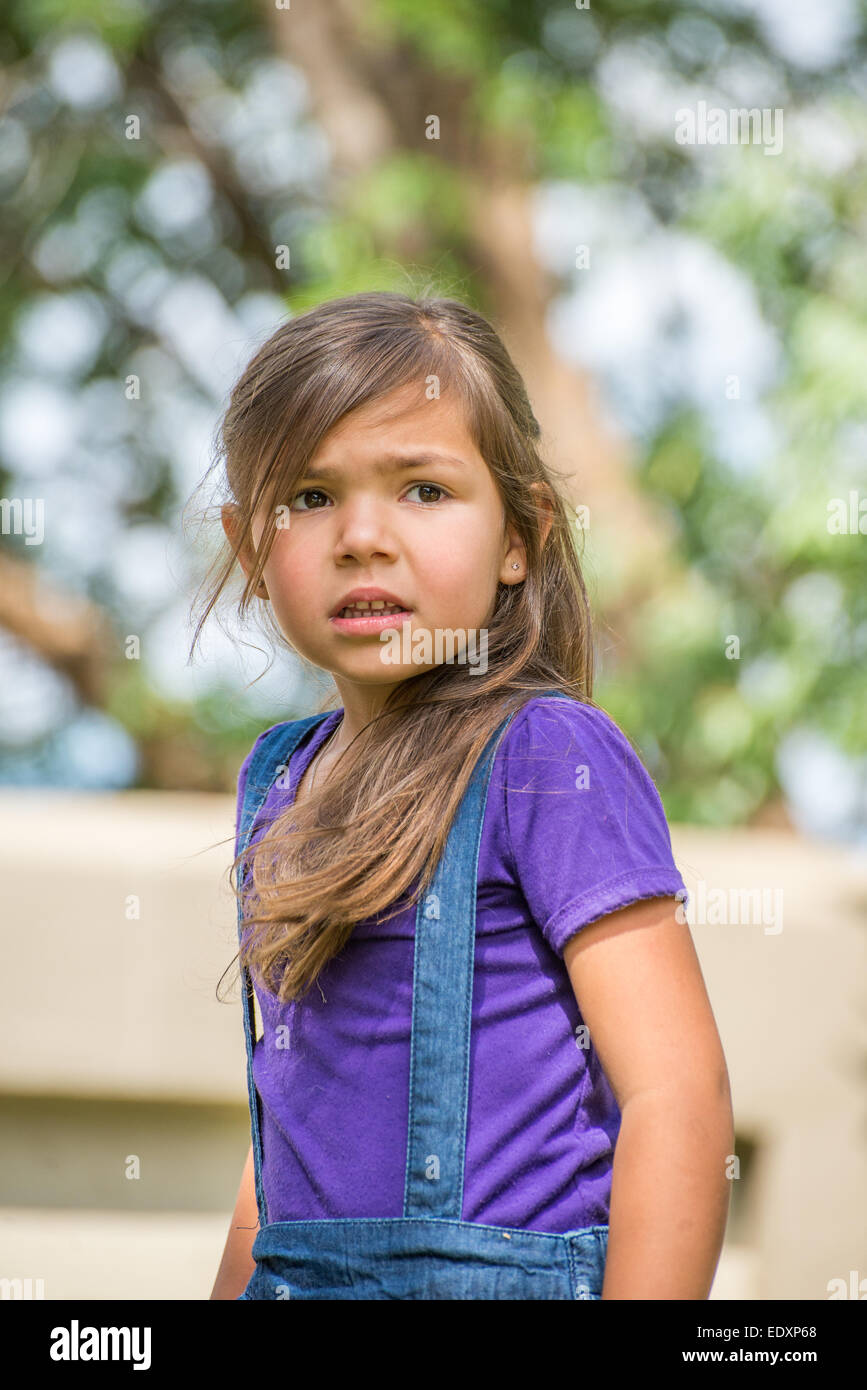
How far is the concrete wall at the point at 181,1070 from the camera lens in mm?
2547

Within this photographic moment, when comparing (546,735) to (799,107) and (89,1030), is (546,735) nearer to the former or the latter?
(89,1030)

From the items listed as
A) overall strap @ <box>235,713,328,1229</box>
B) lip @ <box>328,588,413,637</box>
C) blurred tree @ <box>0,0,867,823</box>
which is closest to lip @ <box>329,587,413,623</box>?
lip @ <box>328,588,413,637</box>

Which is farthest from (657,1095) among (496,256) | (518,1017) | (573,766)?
(496,256)

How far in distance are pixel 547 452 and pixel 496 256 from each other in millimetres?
3864

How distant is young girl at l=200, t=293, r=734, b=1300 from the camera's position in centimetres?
99

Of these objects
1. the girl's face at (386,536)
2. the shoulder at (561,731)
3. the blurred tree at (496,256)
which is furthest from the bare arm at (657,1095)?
the blurred tree at (496,256)

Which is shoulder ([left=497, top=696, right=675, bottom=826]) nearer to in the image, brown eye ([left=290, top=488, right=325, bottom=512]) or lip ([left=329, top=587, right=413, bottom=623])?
lip ([left=329, top=587, right=413, bottom=623])

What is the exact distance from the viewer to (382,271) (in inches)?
177

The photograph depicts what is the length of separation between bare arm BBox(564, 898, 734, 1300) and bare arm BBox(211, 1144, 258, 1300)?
441 mm

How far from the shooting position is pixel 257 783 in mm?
1356

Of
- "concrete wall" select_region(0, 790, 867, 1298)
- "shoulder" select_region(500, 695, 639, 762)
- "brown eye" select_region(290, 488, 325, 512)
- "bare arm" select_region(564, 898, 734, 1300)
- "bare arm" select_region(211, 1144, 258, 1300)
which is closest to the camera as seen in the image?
"bare arm" select_region(564, 898, 734, 1300)

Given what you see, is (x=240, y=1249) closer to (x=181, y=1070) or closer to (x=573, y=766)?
(x=573, y=766)

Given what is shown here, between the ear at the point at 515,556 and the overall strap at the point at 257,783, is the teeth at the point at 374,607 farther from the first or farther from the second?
the overall strap at the point at 257,783
